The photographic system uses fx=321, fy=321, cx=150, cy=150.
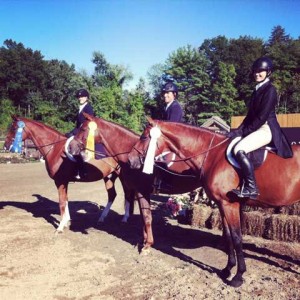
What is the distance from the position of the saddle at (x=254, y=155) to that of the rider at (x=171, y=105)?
2.02 meters

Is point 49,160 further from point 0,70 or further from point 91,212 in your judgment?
point 0,70

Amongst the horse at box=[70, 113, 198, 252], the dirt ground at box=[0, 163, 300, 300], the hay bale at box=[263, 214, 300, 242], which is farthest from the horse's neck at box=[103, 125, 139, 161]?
the hay bale at box=[263, 214, 300, 242]

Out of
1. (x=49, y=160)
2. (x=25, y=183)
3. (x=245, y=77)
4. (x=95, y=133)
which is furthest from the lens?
(x=245, y=77)

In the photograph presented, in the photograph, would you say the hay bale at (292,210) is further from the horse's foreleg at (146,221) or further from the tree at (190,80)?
the tree at (190,80)

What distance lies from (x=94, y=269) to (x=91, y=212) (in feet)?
15.9

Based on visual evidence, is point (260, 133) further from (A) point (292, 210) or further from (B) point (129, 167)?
(A) point (292, 210)

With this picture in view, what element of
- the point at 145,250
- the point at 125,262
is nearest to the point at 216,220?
the point at 145,250

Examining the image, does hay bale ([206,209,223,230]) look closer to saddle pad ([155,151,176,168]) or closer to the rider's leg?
saddle pad ([155,151,176,168])

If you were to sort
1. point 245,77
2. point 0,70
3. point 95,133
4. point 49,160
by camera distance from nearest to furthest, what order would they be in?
point 95,133 < point 49,160 < point 245,77 < point 0,70

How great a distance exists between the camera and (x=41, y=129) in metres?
8.67

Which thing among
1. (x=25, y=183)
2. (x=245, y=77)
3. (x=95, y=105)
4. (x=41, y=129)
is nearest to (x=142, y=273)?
(x=41, y=129)

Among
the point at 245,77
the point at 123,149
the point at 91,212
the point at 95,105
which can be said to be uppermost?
the point at 245,77

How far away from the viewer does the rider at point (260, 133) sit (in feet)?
16.1

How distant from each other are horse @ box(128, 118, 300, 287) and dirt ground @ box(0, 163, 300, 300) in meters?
0.56
